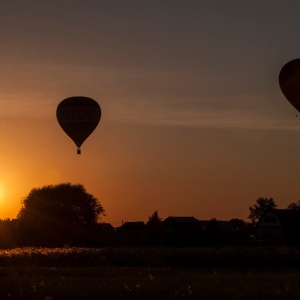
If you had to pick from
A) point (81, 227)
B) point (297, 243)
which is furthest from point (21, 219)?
point (297, 243)

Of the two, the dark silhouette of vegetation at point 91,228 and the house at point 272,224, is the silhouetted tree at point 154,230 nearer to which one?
the dark silhouette of vegetation at point 91,228

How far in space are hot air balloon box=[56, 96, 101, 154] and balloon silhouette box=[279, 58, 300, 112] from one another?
1579 cm

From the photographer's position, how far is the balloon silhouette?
142 ft

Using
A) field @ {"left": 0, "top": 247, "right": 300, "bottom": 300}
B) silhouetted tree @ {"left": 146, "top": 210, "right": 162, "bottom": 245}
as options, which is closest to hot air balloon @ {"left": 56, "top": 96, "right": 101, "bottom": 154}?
field @ {"left": 0, "top": 247, "right": 300, "bottom": 300}

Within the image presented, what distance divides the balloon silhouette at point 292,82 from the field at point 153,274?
9.32m

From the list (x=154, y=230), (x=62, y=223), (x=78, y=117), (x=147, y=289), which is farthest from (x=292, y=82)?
(x=62, y=223)

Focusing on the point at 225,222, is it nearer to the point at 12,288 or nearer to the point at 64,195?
the point at 64,195

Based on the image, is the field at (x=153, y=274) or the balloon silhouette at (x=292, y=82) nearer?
the field at (x=153, y=274)

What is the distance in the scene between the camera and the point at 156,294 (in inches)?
1145

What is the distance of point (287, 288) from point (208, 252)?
2874 cm

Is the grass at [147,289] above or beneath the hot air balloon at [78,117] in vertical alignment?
beneath

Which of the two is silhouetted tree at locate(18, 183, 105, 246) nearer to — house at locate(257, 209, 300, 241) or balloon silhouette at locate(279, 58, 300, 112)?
house at locate(257, 209, 300, 241)

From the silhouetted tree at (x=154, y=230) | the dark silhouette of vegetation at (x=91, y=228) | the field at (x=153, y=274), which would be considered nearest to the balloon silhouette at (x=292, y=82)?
the field at (x=153, y=274)

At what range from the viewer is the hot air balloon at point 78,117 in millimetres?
54844
